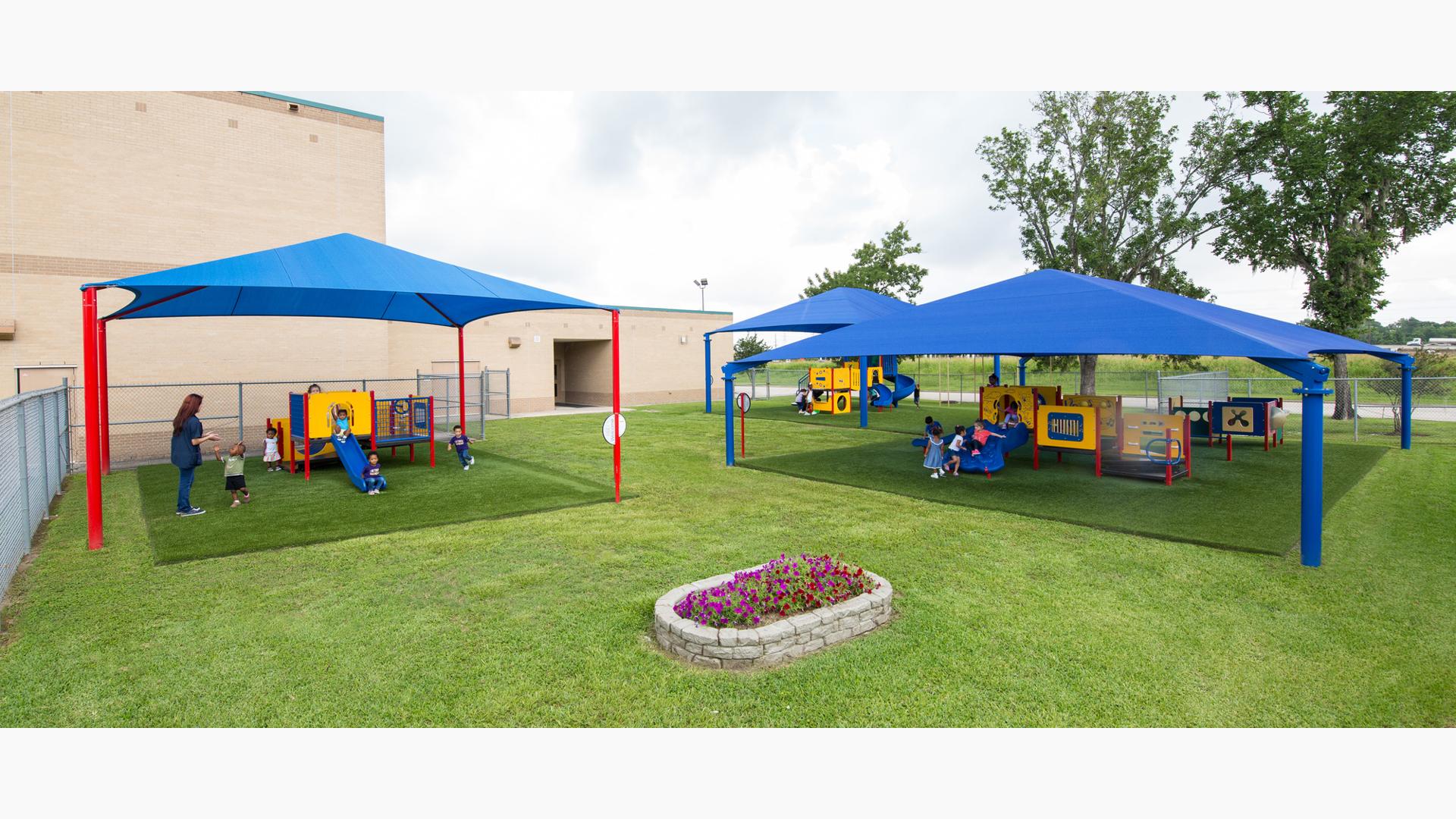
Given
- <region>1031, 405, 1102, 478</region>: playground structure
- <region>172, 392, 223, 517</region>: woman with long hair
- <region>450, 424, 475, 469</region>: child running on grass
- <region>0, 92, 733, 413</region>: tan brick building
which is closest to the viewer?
<region>172, 392, 223, 517</region>: woman with long hair

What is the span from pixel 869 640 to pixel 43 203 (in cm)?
1969

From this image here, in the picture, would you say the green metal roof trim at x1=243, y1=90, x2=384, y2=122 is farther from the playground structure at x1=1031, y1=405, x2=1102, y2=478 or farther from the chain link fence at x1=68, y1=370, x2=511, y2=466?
the playground structure at x1=1031, y1=405, x2=1102, y2=478

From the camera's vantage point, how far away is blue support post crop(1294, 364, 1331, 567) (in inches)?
290

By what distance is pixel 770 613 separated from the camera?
17.9ft

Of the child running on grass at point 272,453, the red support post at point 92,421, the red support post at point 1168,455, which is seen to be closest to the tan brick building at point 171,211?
the child running on grass at point 272,453

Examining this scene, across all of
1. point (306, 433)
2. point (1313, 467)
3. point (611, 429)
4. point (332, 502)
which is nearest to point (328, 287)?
point (332, 502)

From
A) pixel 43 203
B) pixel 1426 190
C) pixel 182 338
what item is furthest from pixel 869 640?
pixel 1426 190

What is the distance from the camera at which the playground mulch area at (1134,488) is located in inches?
352

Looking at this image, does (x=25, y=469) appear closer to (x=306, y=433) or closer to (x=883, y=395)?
(x=306, y=433)

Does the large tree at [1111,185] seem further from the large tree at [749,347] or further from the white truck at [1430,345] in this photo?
the large tree at [749,347]

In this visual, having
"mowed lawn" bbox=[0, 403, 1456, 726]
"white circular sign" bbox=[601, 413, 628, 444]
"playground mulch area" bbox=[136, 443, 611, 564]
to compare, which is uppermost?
"white circular sign" bbox=[601, 413, 628, 444]

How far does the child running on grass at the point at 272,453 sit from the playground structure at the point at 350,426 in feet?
0.47

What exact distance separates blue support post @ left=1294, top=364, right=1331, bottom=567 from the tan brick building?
2024 cm

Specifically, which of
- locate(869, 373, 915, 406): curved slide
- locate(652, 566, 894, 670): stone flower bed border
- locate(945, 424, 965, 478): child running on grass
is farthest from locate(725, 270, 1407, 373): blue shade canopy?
locate(869, 373, 915, 406): curved slide
